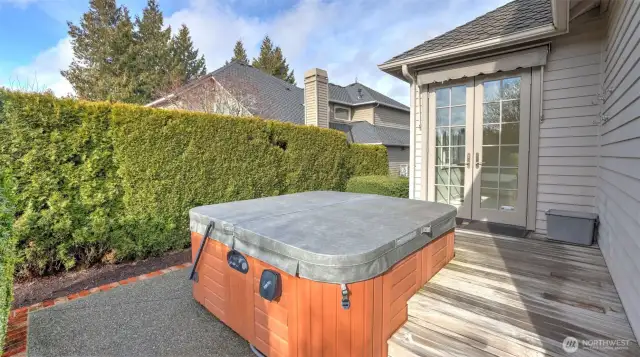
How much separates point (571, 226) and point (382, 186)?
11.3 ft

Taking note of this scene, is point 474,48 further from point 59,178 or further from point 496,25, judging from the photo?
point 59,178

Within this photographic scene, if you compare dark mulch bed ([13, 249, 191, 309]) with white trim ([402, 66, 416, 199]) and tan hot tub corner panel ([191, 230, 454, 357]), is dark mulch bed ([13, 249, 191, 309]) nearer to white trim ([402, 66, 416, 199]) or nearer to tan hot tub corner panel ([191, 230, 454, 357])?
tan hot tub corner panel ([191, 230, 454, 357])

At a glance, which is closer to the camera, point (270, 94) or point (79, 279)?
point (79, 279)

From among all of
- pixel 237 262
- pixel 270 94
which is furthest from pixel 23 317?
pixel 270 94

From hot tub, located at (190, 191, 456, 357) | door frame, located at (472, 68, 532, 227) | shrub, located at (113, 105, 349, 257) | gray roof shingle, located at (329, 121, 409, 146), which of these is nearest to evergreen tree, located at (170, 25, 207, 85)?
gray roof shingle, located at (329, 121, 409, 146)

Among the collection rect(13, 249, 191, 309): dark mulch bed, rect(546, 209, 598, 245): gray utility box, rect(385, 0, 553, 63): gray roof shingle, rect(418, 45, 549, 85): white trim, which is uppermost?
rect(385, 0, 553, 63): gray roof shingle

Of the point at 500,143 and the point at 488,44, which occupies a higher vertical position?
the point at 488,44

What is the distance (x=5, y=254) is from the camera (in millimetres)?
1441

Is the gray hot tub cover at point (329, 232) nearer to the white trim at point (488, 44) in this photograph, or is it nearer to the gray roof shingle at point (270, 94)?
the white trim at point (488, 44)

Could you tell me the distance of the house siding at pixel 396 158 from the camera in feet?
42.0

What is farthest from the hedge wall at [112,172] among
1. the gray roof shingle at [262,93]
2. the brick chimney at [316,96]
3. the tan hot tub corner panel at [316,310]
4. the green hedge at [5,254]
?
the gray roof shingle at [262,93]

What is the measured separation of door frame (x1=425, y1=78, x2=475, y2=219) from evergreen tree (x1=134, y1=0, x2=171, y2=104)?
14.9 meters

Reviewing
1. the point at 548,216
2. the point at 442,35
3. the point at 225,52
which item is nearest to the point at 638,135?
the point at 548,216

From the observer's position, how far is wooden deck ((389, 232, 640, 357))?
1535 mm
